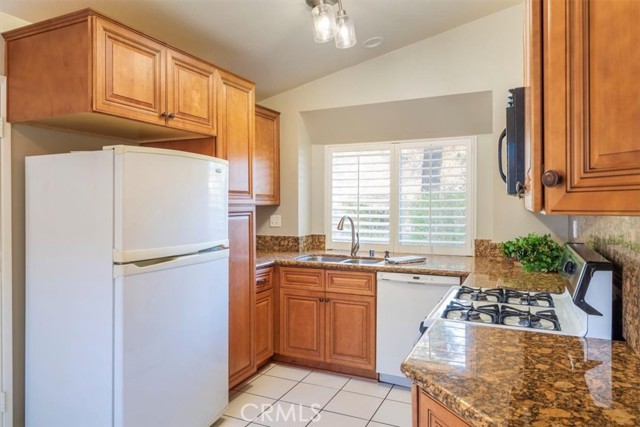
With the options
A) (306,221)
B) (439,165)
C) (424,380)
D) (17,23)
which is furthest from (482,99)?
(17,23)

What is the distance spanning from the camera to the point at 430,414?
114 centimetres

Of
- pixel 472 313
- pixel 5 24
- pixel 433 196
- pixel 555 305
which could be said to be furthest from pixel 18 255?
pixel 433 196

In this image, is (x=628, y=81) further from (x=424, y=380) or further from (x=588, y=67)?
(x=424, y=380)

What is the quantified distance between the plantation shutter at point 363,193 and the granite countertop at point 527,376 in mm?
2305

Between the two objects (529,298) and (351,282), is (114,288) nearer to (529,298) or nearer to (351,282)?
(351,282)

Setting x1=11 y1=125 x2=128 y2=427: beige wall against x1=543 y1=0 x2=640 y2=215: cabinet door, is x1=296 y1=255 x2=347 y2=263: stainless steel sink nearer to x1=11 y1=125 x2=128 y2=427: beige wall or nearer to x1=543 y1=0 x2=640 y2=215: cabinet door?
x1=11 y1=125 x2=128 y2=427: beige wall

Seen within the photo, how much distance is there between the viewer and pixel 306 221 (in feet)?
12.8

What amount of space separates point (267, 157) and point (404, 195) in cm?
128

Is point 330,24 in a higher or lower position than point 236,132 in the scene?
higher

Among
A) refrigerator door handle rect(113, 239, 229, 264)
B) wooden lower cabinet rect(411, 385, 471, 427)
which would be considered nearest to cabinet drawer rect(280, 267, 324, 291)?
refrigerator door handle rect(113, 239, 229, 264)

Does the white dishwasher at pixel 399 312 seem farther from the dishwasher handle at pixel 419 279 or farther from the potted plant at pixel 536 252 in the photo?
the potted plant at pixel 536 252

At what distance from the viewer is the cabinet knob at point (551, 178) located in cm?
80

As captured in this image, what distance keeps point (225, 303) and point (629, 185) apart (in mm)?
2101

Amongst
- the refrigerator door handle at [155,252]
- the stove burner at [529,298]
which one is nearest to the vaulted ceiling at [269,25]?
the refrigerator door handle at [155,252]
